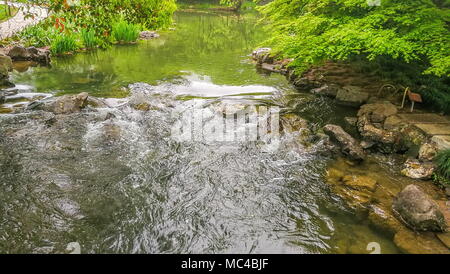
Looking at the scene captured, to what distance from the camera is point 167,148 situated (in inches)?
237

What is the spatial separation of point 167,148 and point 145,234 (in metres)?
2.36

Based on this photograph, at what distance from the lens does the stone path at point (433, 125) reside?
5.41 meters

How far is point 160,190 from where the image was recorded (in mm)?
4766

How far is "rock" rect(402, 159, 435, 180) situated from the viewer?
5175mm

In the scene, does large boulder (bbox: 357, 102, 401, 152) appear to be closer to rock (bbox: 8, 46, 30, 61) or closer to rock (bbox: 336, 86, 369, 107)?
rock (bbox: 336, 86, 369, 107)

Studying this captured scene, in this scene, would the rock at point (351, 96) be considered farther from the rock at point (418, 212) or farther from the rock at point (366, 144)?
the rock at point (418, 212)

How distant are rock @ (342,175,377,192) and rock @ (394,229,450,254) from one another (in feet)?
3.23

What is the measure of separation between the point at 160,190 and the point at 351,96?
593 cm

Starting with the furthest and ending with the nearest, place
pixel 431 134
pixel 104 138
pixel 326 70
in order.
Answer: pixel 326 70 → pixel 104 138 → pixel 431 134

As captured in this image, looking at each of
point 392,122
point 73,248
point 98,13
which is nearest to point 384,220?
point 392,122

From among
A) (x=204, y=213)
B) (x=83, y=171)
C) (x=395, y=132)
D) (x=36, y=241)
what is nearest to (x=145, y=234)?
(x=204, y=213)

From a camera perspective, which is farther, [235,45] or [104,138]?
[235,45]
